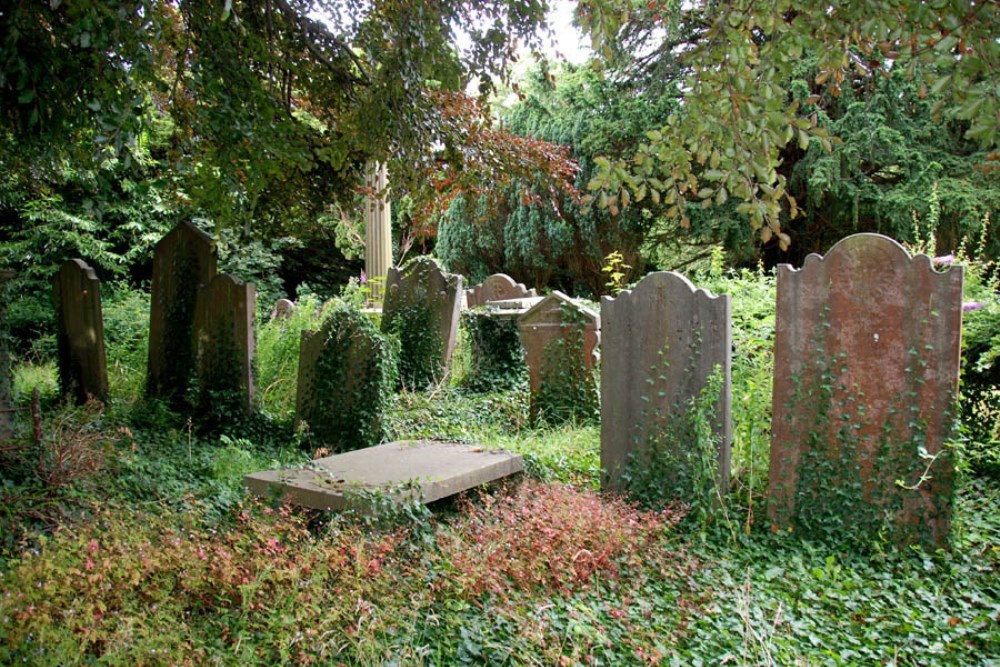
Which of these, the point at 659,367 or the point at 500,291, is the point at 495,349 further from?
the point at 659,367

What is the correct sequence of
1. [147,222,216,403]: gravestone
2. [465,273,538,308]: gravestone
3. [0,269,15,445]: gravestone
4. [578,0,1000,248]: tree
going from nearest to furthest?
[578,0,1000,248]: tree
[0,269,15,445]: gravestone
[147,222,216,403]: gravestone
[465,273,538,308]: gravestone

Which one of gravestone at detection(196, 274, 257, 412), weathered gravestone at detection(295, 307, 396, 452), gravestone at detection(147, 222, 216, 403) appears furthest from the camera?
gravestone at detection(147, 222, 216, 403)

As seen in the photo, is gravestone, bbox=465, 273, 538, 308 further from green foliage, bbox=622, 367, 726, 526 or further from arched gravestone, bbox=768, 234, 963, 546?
arched gravestone, bbox=768, 234, 963, 546

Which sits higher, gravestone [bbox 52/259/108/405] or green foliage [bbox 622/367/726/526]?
gravestone [bbox 52/259/108/405]

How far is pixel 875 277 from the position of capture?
3592 mm

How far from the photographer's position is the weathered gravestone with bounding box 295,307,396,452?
5129 millimetres

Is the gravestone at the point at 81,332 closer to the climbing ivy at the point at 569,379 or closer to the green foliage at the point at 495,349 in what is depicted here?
the green foliage at the point at 495,349

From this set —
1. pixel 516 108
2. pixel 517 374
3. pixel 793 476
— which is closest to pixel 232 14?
pixel 793 476

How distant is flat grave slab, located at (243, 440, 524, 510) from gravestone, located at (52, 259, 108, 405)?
9.47 feet

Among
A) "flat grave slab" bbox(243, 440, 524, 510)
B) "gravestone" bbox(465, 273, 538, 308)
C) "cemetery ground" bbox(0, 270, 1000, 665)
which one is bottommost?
"cemetery ground" bbox(0, 270, 1000, 665)

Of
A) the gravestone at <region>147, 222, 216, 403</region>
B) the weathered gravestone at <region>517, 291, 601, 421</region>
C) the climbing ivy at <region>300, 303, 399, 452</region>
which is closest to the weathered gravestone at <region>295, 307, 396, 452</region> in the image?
the climbing ivy at <region>300, 303, 399, 452</region>

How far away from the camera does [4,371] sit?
4445 millimetres

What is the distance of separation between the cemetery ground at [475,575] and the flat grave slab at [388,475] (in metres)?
0.11

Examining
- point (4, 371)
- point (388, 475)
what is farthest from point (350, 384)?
point (4, 371)
